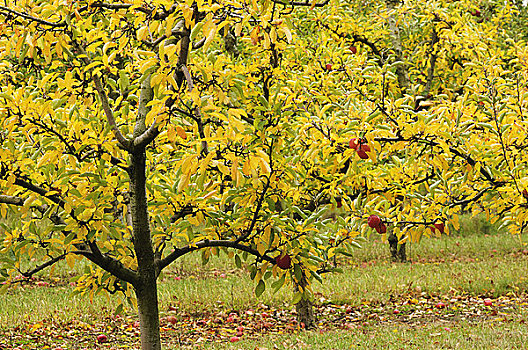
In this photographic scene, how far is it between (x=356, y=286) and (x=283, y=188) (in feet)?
20.5

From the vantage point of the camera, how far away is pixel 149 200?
368 centimetres

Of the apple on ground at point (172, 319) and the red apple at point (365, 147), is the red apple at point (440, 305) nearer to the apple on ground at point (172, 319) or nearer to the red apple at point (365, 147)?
the apple on ground at point (172, 319)

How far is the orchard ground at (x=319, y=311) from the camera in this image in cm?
584

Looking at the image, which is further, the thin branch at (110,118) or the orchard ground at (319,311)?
the orchard ground at (319,311)

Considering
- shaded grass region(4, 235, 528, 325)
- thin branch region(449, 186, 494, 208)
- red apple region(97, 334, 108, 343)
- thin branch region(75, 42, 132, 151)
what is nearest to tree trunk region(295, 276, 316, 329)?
shaded grass region(4, 235, 528, 325)

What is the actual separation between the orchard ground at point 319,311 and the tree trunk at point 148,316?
2.48 meters

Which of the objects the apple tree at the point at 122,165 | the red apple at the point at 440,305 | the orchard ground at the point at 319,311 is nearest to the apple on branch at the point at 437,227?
the orchard ground at the point at 319,311

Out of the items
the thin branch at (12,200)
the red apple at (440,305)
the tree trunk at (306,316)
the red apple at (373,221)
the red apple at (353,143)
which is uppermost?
the red apple at (353,143)

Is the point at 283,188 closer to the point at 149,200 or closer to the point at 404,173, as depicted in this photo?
the point at 149,200

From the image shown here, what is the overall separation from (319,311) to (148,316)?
5032 mm

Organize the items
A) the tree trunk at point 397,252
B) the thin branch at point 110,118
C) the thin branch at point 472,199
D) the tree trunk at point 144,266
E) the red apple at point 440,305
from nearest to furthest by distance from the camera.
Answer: the thin branch at point 110,118 → the tree trunk at point 144,266 → the thin branch at point 472,199 → the red apple at point 440,305 → the tree trunk at point 397,252

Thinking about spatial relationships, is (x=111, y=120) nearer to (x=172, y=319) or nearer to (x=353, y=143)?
(x=353, y=143)

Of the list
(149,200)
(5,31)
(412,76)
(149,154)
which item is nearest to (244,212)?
(149,200)

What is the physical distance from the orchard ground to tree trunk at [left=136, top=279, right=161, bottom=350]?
2.48 metres
